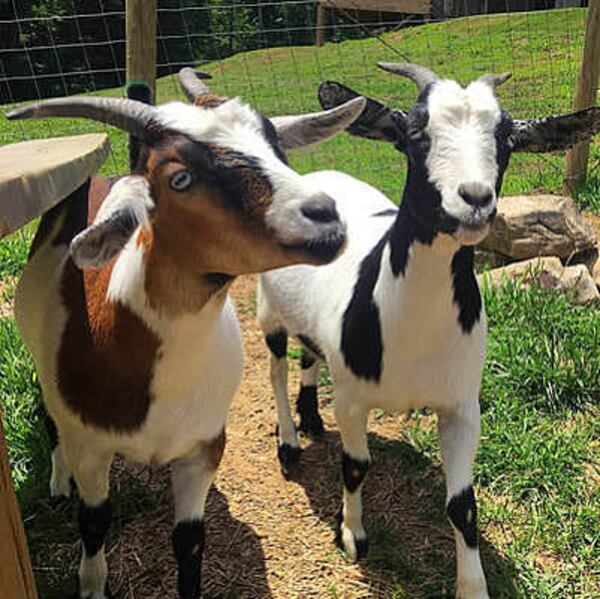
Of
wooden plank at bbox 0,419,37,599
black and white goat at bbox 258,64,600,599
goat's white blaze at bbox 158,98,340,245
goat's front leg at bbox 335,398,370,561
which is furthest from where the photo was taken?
goat's front leg at bbox 335,398,370,561

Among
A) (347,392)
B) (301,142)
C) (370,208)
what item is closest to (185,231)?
(301,142)

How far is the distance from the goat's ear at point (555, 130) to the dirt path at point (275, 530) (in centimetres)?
156

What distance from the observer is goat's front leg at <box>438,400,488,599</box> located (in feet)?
9.37

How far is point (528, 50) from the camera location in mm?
12672

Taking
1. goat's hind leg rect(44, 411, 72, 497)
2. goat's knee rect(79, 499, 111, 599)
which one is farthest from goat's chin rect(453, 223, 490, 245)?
goat's hind leg rect(44, 411, 72, 497)

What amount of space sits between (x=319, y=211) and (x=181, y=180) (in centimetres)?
37

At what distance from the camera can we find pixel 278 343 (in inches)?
153

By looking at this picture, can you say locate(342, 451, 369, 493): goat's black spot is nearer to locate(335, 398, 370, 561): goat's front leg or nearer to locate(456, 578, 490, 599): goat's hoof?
locate(335, 398, 370, 561): goat's front leg

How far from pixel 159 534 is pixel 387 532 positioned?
925 mm

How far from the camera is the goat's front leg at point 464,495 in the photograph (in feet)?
9.37

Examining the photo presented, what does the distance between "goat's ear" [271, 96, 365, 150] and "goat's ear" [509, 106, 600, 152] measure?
0.64 metres

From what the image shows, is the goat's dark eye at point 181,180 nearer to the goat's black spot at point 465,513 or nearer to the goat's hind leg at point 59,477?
the goat's black spot at point 465,513

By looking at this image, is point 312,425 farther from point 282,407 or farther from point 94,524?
point 94,524

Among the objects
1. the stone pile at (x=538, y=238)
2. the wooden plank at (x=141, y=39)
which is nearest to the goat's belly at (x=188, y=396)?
the wooden plank at (x=141, y=39)
